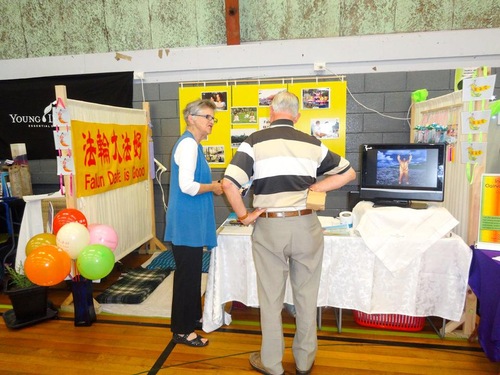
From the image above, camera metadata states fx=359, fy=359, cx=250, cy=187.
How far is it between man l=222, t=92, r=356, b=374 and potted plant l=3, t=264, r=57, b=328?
175cm

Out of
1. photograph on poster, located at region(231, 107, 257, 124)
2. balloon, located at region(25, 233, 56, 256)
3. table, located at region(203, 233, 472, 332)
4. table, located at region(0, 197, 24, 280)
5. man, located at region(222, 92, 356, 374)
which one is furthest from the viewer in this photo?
photograph on poster, located at region(231, 107, 257, 124)

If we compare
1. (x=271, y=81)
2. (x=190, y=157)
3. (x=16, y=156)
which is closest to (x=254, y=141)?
(x=190, y=157)

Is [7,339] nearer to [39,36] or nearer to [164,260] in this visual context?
[164,260]

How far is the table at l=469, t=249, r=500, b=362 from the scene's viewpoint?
182 cm

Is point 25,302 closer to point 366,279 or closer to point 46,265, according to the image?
point 46,265

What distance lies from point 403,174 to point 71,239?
7.39ft

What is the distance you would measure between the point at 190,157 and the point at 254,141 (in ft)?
1.44

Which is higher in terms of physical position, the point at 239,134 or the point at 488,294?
the point at 239,134

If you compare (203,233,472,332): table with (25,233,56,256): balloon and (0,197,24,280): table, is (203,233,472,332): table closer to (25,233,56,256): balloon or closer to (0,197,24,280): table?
(25,233,56,256): balloon

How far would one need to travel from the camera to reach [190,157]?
6.66 feet

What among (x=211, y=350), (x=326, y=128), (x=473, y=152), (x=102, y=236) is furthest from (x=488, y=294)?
(x=102, y=236)

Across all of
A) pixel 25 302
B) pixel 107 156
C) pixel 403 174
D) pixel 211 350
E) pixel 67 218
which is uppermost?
pixel 107 156

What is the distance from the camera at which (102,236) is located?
2.64 meters

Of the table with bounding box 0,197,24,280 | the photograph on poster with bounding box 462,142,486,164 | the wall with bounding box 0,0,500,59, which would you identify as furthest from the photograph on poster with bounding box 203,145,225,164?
the photograph on poster with bounding box 462,142,486,164
